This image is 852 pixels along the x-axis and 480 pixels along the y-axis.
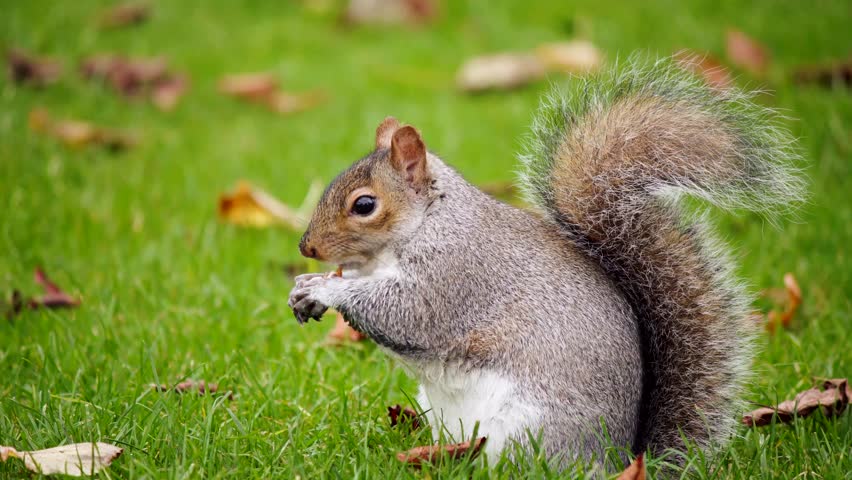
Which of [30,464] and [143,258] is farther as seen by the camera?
[143,258]

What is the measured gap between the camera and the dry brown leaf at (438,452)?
1.53 meters

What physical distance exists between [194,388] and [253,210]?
1237mm

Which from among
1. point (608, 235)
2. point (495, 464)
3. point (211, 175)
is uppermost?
point (608, 235)

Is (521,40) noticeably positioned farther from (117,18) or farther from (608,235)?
(608,235)

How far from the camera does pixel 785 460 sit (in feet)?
5.38

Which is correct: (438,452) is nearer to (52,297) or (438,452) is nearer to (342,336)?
(342,336)

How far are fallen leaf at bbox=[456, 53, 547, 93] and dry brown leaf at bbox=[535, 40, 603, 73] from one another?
0.04m

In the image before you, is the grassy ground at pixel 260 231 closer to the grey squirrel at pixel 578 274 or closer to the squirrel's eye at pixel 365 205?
the grey squirrel at pixel 578 274

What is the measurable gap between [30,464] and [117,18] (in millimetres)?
4007

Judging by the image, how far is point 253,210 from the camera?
2.94 metres

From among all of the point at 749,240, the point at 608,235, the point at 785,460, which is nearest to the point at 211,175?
the point at 749,240

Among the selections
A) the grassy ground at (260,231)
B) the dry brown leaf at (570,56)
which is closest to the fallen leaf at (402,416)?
the grassy ground at (260,231)

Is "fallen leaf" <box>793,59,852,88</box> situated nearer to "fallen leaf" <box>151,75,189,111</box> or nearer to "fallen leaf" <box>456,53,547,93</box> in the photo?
"fallen leaf" <box>456,53,547,93</box>

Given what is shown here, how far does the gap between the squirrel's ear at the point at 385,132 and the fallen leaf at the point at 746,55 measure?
2.62 m
